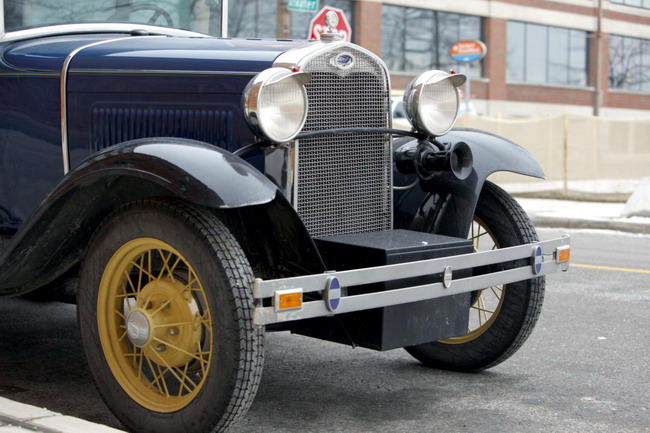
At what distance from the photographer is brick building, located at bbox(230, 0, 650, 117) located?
32250mm

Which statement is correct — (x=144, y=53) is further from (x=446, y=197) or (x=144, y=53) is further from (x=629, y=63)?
(x=629, y=63)

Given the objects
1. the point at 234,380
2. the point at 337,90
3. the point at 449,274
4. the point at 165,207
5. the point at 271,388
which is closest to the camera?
the point at 234,380

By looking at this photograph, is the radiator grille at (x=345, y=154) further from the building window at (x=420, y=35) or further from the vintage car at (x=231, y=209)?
the building window at (x=420, y=35)

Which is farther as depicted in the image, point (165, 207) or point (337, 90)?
point (337, 90)

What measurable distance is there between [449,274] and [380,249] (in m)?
0.31

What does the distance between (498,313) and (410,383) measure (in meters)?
0.52

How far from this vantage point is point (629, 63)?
41344 mm

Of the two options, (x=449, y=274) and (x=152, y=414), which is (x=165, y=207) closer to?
(x=152, y=414)

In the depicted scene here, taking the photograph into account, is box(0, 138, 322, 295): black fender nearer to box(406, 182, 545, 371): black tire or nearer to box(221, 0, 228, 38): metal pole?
box(406, 182, 545, 371): black tire

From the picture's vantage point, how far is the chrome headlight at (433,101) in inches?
167

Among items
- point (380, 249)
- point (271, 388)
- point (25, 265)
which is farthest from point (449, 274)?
point (25, 265)

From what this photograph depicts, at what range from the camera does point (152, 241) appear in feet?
11.7

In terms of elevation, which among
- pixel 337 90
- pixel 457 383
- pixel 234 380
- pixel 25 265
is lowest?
pixel 457 383

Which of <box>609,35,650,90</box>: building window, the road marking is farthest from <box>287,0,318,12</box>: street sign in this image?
<box>609,35,650,90</box>: building window
